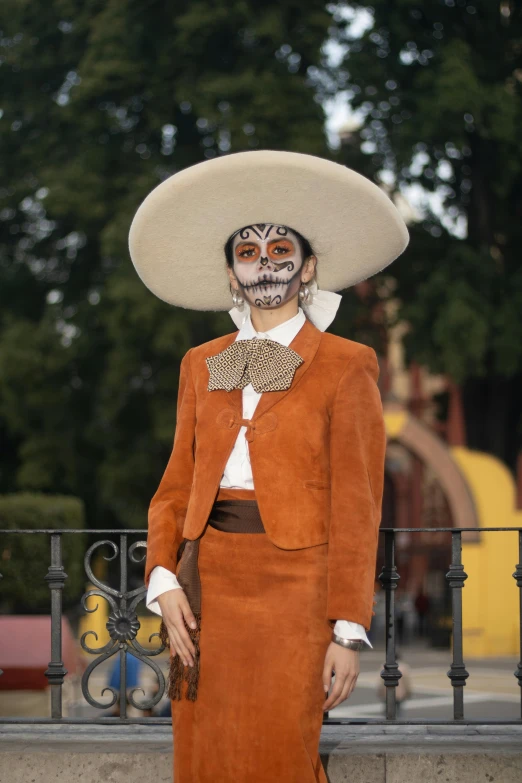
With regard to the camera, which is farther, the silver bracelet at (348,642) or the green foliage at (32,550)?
the green foliage at (32,550)

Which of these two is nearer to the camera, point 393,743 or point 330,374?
point 330,374

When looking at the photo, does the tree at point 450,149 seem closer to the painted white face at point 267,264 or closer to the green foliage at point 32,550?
the green foliage at point 32,550

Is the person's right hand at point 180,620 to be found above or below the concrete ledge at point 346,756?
above

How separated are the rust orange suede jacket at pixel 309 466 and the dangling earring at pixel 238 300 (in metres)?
0.25

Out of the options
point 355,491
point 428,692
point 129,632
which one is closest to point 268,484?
point 355,491

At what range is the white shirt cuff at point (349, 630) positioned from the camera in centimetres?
299

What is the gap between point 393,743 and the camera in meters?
4.15

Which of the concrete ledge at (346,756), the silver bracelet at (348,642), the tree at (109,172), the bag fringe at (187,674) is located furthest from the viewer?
the tree at (109,172)

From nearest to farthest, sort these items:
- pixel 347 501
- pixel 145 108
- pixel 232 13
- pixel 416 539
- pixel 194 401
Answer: pixel 347 501 < pixel 194 401 < pixel 232 13 < pixel 145 108 < pixel 416 539

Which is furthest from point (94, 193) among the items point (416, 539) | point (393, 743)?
point (393, 743)

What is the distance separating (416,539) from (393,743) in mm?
24338

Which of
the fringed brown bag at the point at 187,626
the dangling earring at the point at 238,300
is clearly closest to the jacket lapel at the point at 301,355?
the dangling earring at the point at 238,300

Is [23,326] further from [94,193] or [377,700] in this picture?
[377,700]

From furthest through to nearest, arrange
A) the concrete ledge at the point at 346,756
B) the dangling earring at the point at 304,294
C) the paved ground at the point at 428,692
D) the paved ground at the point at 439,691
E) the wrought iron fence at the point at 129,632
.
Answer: the paved ground at the point at 439,691, the paved ground at the point at 428,692, the wrought iron fence at the point at 129,632, the concrete ledge at the point at 346,756, the dangling earring at the point at 304,294
